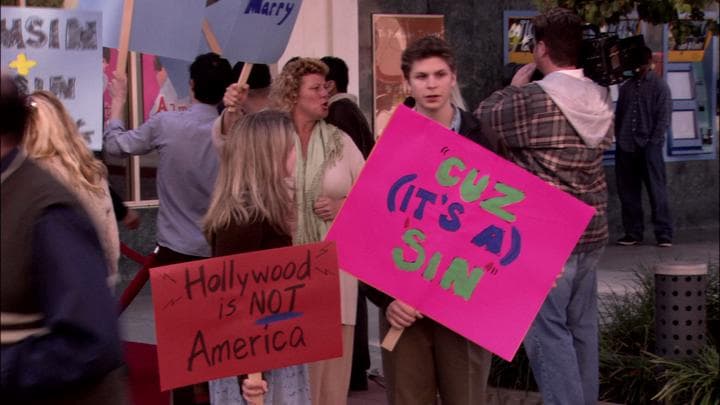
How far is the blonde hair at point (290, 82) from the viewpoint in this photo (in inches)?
279

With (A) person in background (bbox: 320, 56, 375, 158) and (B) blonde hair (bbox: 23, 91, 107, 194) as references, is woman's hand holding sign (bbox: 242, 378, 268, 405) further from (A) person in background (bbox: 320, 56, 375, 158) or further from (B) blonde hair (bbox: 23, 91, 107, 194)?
(A) person in background (bbox: 320, 56, 375, 158)

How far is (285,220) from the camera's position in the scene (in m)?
5.62

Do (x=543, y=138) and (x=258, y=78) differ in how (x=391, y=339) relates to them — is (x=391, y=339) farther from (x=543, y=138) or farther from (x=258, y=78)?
(x=258, y=78)

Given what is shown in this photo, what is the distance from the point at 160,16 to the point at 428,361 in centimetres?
240

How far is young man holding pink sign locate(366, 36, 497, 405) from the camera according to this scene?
5.55m

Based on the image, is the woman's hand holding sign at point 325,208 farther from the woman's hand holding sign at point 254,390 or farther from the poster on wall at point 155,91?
the poster on wall at point 155,91

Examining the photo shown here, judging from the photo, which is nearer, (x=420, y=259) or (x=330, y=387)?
(x=420, y=259)

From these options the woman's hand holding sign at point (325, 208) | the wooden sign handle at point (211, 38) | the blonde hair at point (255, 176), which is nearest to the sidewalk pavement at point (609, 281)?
the woman's hand holding sign at point (325, 208)

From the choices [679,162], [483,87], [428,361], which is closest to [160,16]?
[428,361]

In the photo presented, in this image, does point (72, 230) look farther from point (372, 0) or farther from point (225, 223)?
point (372, 0)

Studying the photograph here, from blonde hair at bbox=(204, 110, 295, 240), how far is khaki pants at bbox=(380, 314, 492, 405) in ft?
2.06

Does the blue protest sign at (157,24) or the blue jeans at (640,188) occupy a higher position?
the blue protest sign at (157,24)

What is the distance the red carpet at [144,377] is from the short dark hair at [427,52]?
2.41 m

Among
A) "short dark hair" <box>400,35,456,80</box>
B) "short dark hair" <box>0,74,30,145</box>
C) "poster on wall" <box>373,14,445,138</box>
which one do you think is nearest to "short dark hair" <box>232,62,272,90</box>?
"short dark hair" <box>400,35,456,80</box>
